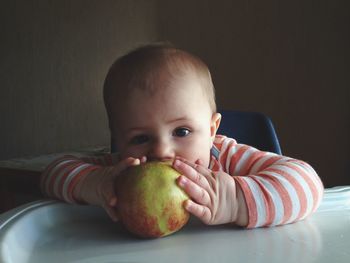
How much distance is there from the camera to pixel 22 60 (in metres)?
2.09

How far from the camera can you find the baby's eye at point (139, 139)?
2.29 ft

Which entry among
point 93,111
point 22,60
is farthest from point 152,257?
point 93,111

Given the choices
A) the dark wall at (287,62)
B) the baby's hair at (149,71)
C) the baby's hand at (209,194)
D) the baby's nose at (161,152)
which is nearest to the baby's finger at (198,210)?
the baby's hand at (209,194)

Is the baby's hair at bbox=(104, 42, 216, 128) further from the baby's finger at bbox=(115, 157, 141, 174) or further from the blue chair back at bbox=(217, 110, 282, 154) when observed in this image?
the blue chair back at bbox=(217, 110, 282, 154)

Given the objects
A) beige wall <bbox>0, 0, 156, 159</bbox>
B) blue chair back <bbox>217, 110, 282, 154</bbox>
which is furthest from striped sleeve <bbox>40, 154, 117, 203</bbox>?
beige wall <bbox>0, 0, 156, 159</bbox>

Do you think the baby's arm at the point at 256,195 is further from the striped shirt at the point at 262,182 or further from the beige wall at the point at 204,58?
the beige wall at the point at 204,58

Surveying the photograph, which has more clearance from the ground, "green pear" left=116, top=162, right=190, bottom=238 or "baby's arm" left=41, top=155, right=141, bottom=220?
"green pear" left=116, top=162, right=190, bottom=238

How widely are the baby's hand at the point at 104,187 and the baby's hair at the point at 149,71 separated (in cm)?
14

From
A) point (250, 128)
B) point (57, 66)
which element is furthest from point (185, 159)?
point (57, 66)

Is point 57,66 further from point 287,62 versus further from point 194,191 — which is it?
point 194,191

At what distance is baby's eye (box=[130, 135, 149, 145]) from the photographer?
70 centimetres

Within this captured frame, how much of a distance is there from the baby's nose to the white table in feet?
0.36

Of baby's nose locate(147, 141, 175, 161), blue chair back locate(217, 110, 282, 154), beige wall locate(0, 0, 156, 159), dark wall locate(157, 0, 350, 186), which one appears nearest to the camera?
baby's nose locate(147, 141, 175, 161)

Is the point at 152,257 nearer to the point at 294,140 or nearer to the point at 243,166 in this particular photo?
the point at 243,166
